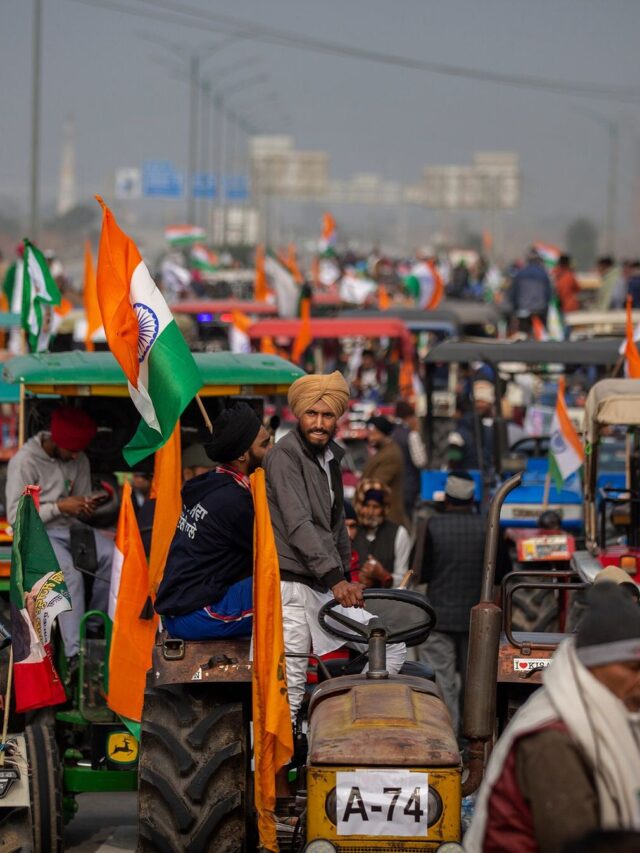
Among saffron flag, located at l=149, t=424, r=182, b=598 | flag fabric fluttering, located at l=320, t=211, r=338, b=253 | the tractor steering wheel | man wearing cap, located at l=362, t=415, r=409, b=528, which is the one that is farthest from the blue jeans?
flag fabric fluttering, located at l=320, t=211, r=338, b=253

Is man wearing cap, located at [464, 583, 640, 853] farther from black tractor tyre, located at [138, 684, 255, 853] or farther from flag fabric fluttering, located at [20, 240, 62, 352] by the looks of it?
flag fabric fluttering, located at [20, 240, 62, 352]

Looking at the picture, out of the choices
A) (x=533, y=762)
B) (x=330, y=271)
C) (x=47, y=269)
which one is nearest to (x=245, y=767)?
(x=533, y=762)

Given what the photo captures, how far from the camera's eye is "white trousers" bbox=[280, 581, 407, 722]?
719cm

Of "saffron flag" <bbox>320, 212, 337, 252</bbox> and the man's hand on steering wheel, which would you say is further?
"saffron flag" <bbox>320, 212, 337, 252</bbox>

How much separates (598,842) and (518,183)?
147 meters

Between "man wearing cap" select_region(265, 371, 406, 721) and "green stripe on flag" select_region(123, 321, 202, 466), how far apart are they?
3.00 ft

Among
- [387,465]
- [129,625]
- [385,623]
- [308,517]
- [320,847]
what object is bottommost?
[320,847]

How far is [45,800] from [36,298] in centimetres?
855

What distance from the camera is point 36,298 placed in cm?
1597

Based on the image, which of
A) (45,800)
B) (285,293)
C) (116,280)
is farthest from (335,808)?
(285,293)

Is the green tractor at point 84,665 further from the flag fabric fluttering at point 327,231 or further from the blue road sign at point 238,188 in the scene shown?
the blue road sign at point 238,188

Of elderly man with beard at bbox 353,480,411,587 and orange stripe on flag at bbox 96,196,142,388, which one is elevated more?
orange stripe on flag at bbox 96,196,142,388

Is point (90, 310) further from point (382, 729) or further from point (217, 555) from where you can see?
point (382, 729)

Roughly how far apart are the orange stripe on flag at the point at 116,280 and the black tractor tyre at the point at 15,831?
219cm
